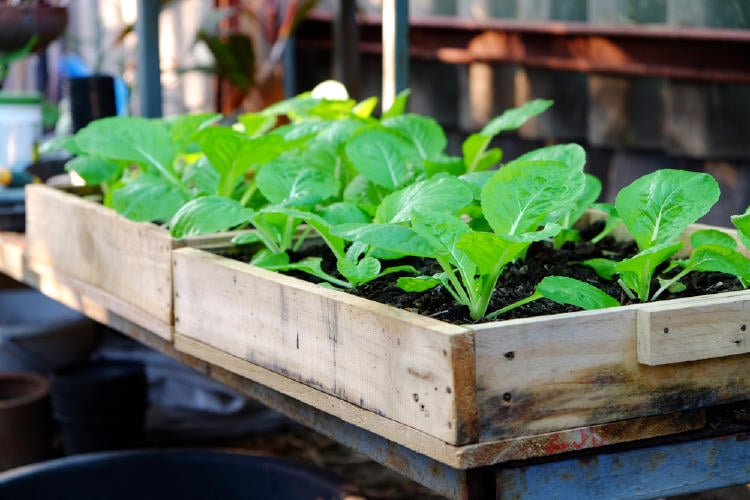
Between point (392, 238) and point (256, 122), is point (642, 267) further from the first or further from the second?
point (256, 122)

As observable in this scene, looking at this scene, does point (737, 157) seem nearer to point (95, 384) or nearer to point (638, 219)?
point (638, 219)

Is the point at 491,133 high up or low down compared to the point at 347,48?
down

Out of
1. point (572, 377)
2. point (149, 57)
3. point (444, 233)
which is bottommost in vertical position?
point (572, 377)

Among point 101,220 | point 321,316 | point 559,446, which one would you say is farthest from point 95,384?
point 559,446

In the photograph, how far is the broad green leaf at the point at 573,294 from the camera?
97 cm

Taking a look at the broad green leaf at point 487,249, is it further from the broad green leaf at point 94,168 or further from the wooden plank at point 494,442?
the broad green leaf at point 94,168

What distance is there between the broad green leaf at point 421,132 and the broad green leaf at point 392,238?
0.47 meters

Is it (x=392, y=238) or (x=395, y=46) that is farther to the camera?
(x=395, y=46)

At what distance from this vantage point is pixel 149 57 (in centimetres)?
203

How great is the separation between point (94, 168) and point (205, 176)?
0.25 meters

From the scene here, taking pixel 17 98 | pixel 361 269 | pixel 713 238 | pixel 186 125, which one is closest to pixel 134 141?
pixel 186 125

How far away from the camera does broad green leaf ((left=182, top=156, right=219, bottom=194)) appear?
144 centimetres

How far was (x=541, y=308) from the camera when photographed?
1.04 metres

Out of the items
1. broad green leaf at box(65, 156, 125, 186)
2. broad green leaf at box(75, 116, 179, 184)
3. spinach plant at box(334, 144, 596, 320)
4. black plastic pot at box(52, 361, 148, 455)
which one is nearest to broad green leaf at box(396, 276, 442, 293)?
spinach plant at box(334, 144, 596, 320)
